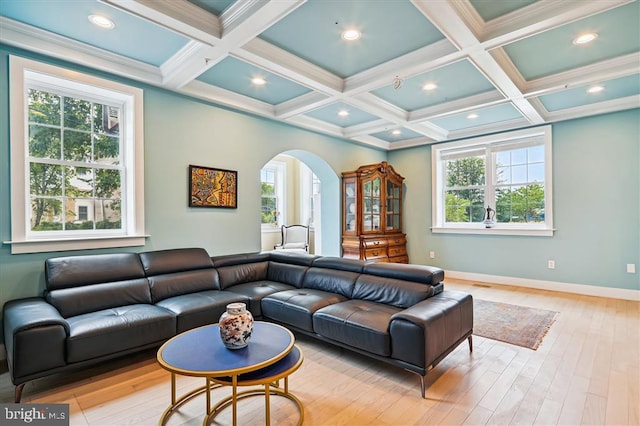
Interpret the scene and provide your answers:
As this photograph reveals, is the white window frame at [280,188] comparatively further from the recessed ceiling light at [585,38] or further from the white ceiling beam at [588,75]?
the recessed ceiling light at [585,38]

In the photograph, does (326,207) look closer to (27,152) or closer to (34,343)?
(27,152)

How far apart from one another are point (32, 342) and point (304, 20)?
2.94 meters

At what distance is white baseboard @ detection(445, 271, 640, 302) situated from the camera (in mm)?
4449

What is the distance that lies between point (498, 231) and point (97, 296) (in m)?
5.64

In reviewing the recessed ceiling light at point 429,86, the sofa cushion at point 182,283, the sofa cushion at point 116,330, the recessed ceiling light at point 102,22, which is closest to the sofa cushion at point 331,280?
the sofa cushion at point 182,283

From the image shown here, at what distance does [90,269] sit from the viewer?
2.84 m

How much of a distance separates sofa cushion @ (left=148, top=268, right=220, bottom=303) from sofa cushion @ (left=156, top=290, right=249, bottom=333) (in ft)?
0.29

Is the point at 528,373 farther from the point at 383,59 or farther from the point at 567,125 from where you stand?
the point at 567,125

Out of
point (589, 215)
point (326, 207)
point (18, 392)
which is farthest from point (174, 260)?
point (589, 215)

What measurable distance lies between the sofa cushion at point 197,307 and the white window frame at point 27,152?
96 cm

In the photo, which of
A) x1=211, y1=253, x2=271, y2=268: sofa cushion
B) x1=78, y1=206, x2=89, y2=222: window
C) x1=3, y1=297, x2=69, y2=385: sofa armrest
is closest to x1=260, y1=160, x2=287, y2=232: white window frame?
x1=211, y1=253, x2=271, y2=268: sofa cushion

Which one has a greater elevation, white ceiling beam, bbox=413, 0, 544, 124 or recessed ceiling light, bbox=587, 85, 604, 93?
recessed ceiling light, bbox=587, 85, 604, 93

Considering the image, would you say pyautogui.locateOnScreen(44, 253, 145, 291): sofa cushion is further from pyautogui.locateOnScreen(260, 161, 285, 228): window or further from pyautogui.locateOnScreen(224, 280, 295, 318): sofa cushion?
pyautogui.locateOnScreen(260, 161, 285, 228): window

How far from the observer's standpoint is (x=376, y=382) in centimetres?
232
